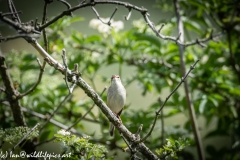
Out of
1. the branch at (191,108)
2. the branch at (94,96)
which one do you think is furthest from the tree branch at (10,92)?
the branch at (191,108)

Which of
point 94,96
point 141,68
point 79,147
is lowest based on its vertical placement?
point 79,147

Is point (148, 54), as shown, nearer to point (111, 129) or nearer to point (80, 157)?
point (111, 129)

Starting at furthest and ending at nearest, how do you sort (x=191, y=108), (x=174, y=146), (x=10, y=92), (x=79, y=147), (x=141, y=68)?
(x=141, y=68)
(x=191, y=108)
(x=10, y=92)
(x=174, y=146)
(x=79, y=147)

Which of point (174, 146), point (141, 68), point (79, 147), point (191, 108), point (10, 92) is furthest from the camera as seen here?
point (141, 68)

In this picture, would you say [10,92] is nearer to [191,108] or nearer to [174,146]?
[174,146]

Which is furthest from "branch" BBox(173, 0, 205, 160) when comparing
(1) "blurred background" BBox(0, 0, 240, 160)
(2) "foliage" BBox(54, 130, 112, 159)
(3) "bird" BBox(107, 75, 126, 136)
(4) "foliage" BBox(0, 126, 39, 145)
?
(4) "foliage" BBox(0, 126, 39, 145)

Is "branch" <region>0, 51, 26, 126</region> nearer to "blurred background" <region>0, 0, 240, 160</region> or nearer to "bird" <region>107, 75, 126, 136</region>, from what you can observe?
"blurred background" <region>0, 0, 240, 160</region>

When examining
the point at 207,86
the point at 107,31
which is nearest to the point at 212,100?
the point at 207,86

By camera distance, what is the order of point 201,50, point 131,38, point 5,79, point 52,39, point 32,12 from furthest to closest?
point 201,50, point 52,39, point 131,38, point 32,12, point 5,79

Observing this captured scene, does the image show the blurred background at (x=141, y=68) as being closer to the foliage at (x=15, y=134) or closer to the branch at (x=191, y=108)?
the branch at (x=191, y=108)

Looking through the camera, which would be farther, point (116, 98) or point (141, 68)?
point (141, 68)

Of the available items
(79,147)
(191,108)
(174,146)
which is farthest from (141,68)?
(79,147)

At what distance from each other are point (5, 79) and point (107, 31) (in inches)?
67.6

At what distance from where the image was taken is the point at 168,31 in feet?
12.3
